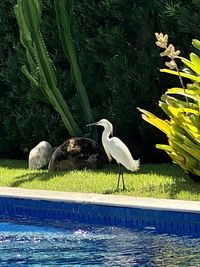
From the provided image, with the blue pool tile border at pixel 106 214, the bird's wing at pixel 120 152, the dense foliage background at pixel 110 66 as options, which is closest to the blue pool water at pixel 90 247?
the blue pool tile border at pixel 106 214

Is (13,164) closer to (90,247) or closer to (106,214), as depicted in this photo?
(106,214)

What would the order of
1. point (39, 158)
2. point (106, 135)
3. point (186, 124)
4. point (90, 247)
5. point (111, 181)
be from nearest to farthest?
1. point (90, 247)
2. point (186, 124)
3. point (106, 135)
4. point (111, 181)
5. point (39, 158)

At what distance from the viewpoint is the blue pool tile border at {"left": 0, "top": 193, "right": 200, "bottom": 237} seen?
7.31 meters

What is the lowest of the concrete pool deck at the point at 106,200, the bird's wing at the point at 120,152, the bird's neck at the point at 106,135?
the concrete pool deck at the point at 106,200

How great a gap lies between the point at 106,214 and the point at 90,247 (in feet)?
3.68

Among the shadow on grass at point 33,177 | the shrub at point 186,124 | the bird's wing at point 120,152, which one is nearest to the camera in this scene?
the shrub at point 186,124

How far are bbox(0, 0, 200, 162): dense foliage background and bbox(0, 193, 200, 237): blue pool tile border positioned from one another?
3528mm

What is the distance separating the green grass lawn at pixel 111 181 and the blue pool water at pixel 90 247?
91 centimetres

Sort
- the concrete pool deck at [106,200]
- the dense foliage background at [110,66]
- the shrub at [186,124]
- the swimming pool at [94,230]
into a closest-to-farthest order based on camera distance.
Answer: the swimming pool at [94,230] → the concrete pool deck at [106,200] → the shrub at [186,124] → the dense foliage background at [110,66]

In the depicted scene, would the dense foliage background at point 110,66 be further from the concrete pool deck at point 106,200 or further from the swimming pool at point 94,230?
the swimming pool at point 94,230

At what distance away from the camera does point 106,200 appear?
26.5ft

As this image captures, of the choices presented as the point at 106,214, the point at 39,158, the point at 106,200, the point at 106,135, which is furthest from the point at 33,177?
the point at 106,214

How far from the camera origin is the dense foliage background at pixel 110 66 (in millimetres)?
11453

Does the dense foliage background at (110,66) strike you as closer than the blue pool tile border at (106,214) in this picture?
No
